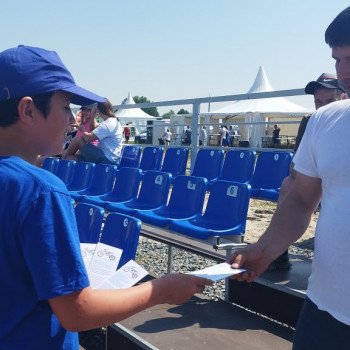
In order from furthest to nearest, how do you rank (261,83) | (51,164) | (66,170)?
(261,83) < (51,164) < (66,170)

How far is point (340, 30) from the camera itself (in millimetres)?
1435

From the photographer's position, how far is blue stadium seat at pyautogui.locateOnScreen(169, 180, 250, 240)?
3.64 meters

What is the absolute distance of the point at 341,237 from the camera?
133cm

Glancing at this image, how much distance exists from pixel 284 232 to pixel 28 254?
0.99m

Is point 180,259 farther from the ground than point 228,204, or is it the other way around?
point 228,204

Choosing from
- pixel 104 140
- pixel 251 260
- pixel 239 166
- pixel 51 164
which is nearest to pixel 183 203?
pixel 239 166

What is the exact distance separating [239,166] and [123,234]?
287 centimetres

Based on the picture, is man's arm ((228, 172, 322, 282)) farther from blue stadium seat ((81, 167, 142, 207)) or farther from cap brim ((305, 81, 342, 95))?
blue stadium seat ((81, 167, 142, 207))

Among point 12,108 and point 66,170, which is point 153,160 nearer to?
point 66,170

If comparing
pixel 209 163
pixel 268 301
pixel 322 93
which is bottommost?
pixel 268 301

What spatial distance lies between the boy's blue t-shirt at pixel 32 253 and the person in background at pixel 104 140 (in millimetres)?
5750

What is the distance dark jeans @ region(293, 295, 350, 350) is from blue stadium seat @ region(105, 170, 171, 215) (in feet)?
11.0

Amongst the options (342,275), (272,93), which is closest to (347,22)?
(342,275)

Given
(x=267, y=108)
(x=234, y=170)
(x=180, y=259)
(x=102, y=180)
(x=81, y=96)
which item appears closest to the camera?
(x=81, y=96)
